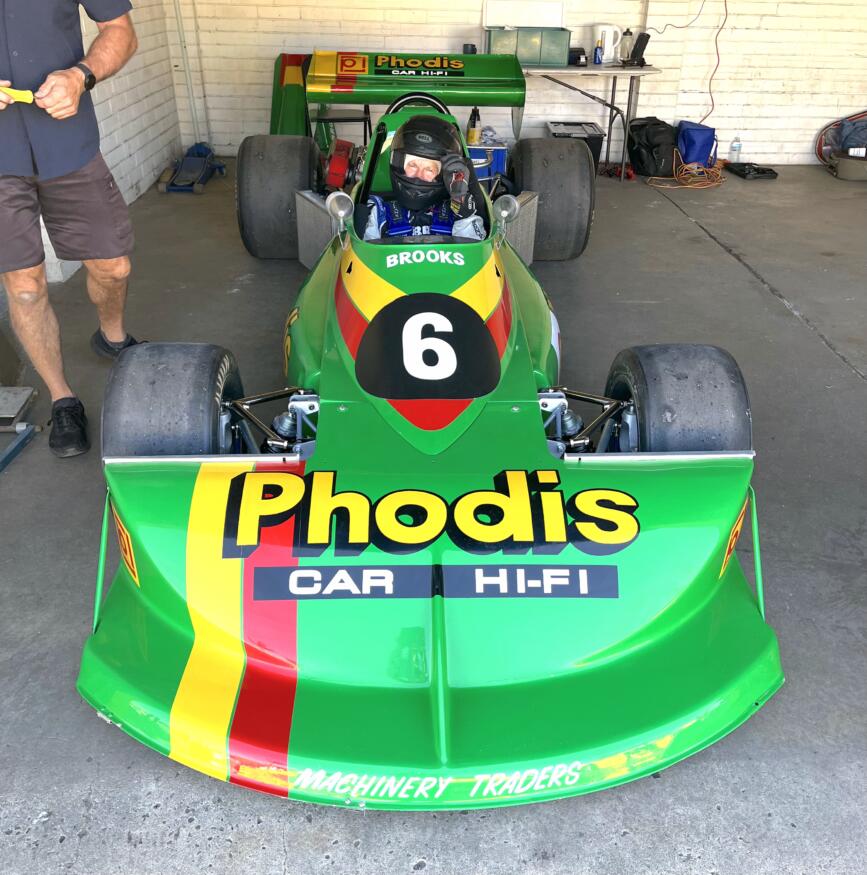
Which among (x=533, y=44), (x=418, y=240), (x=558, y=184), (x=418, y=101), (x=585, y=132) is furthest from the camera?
(x=585, y=132)

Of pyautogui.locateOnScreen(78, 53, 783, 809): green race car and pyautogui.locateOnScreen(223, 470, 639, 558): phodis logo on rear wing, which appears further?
pyautogui.locateOnScreen(223, 470, 639, 558): phodis logo on rear wing

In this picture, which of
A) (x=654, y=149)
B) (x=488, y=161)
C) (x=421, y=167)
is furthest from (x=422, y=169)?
(x=654, y=149)

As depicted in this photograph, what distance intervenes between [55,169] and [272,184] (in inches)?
81.5

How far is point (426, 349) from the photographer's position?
8.42ft

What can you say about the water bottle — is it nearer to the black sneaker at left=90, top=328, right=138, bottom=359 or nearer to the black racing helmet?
the black racing helmet

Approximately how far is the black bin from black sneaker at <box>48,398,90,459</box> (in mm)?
5866

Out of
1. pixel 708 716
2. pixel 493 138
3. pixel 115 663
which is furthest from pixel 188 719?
pixel 493 138

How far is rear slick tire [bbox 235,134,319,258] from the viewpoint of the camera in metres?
5.11

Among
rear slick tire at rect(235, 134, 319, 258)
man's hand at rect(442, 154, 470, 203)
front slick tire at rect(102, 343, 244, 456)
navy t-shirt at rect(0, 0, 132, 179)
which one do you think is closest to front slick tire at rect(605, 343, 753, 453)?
man's hand at rect(442, 154, 470, 203)

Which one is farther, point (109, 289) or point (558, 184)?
point (558, 184)

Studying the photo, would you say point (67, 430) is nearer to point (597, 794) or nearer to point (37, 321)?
point (37, 321)

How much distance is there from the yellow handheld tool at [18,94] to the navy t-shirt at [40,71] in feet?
0.72

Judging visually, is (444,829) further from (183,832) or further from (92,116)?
(92,116)

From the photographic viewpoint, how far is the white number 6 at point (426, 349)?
253 centimetres
